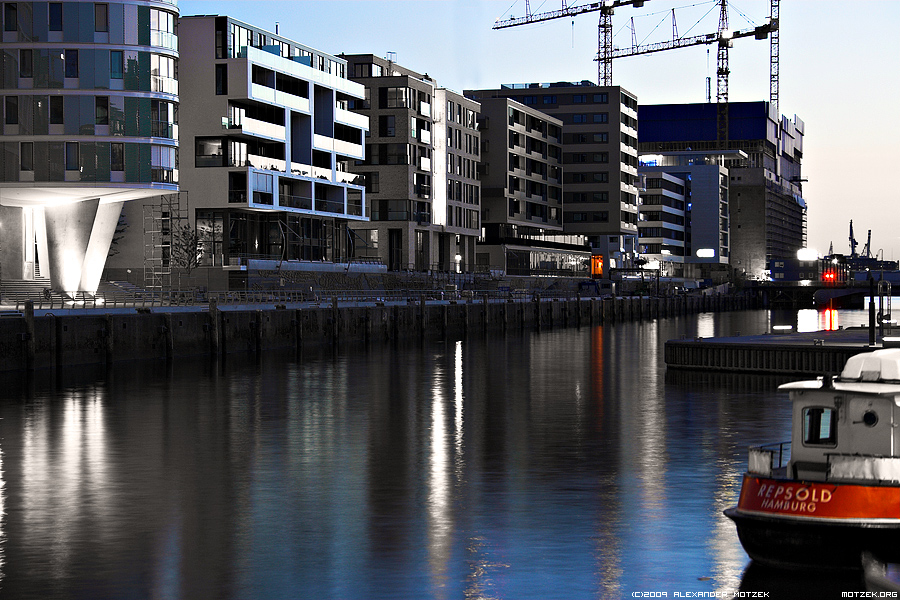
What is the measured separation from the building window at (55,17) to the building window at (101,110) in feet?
17.6

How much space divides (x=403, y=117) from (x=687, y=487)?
4473 inches

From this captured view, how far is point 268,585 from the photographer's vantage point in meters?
18.7

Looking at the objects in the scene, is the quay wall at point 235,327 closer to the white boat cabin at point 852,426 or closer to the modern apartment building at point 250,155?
the modern apartment building at point 250,155

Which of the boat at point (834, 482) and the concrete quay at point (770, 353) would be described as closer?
the boat at point (834, 482)

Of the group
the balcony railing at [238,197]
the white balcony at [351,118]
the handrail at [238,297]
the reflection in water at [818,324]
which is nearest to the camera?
the handrail at [238,297]

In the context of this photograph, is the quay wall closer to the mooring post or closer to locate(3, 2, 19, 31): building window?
the mooring post

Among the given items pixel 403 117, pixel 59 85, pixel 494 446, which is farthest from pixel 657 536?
pixel 403 117

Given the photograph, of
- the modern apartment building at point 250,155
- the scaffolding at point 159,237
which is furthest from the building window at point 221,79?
the scaffolding at point 159,237

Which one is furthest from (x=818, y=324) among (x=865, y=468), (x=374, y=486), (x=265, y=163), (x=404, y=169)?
(x=865, y=468)

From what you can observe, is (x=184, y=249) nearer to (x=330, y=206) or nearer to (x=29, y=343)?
(x=330, y=206)

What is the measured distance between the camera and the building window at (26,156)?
7931 centimetres

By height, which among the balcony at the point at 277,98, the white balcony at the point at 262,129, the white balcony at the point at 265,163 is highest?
the balcony at the point at 277,98

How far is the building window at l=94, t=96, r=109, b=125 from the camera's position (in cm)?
8050

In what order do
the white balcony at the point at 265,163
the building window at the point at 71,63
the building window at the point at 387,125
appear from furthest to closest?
1. the building window at the point at 387,125
2. the white balcony at the point at 265,163
3. the building window at the point at 71,63
